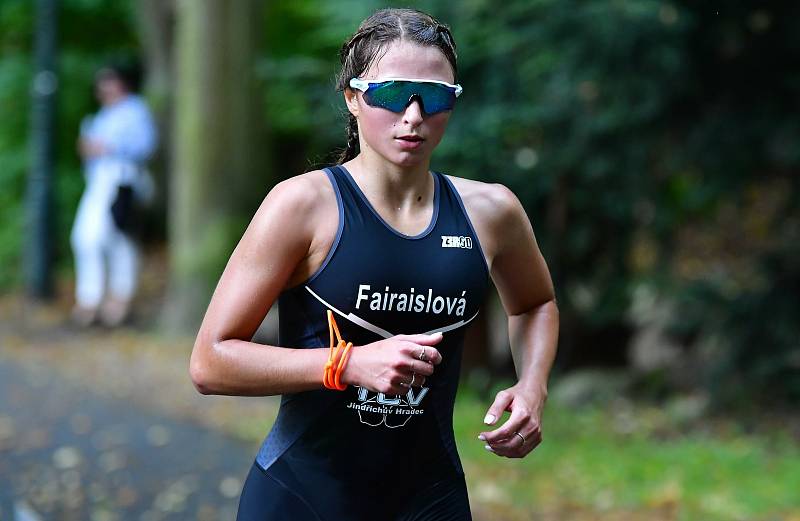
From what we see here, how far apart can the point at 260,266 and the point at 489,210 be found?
25.3 inches

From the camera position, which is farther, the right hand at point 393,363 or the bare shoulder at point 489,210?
the bare shoulder at point 489,210

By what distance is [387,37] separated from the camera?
3.01m

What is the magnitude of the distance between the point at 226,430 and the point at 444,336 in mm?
5549

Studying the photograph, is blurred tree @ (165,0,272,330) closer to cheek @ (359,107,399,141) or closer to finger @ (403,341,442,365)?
cheek @ (359,107,399,141)

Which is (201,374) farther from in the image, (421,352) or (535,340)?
(535,340)

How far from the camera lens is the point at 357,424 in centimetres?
304

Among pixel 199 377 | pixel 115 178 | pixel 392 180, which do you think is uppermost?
pixel 392 180

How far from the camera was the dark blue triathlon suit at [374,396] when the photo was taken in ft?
9.61

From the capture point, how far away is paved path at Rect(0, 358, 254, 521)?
659cm

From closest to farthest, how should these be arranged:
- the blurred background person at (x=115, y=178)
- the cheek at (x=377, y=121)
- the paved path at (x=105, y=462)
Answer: the cheek at (x=377, y=121) < the paved path at (x=105, y=462) < the blurred background person at (x=115, y=178)

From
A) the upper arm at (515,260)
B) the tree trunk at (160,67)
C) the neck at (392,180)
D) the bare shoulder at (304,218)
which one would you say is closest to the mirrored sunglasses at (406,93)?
the neck at (392,180)

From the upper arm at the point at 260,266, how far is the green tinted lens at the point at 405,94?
30 centimetres

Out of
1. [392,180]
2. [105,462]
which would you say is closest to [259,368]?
[392,180]

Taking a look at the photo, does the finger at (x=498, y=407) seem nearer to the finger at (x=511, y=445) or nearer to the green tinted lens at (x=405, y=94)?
the finger at (x=511, y=445)
